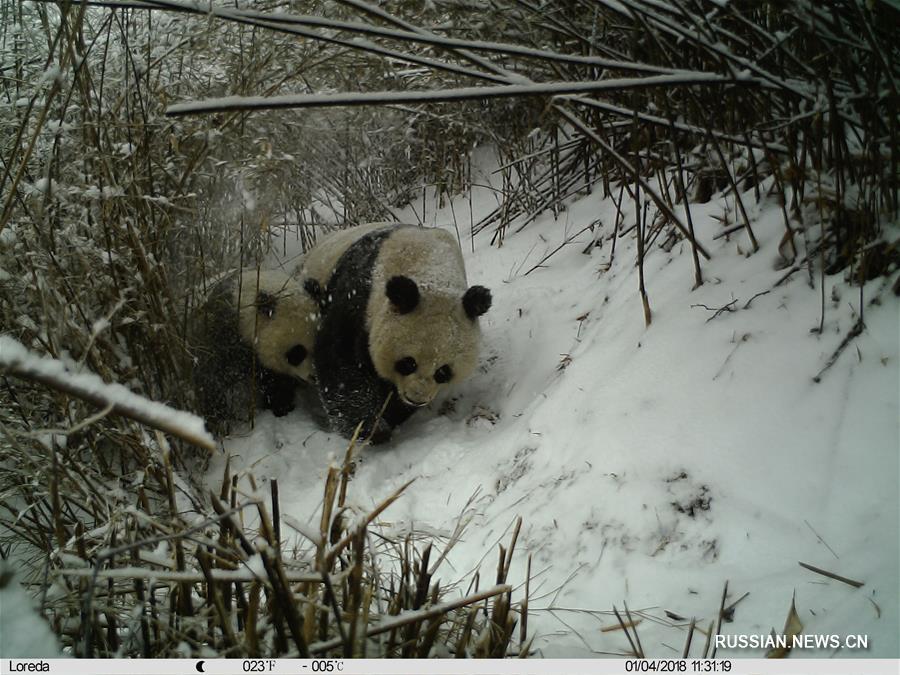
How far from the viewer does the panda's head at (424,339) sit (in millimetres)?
3217

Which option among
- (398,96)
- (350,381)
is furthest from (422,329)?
(398,96)

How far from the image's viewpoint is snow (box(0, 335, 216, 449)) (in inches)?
21.5

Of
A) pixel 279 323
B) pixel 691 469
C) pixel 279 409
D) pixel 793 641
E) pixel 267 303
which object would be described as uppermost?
pixel 267 303

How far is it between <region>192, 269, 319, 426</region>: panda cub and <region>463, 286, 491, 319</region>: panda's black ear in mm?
993

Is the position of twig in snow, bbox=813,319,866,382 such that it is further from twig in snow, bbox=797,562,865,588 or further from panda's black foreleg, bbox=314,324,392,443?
panda's black foreleg, bbox=314,324,392,443

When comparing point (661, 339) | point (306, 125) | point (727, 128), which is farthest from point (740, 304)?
point (306, 125)

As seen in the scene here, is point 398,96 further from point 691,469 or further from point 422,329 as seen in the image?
point 422,329

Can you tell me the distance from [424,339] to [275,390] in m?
1.18

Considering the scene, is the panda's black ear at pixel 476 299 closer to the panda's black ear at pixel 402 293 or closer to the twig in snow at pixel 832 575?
the panda's black ear at pixel 402 293

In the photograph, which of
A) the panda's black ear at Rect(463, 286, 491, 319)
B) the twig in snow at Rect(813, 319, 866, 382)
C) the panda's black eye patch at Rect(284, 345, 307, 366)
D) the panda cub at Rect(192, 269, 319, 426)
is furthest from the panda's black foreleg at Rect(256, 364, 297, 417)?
the twig in snow at Rect(813, 319, 866, 382)

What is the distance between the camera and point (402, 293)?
3.12m

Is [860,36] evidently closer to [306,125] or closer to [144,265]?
[144,265]

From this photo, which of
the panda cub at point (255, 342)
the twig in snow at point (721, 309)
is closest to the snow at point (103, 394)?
the twig in snow at point (721, 309)

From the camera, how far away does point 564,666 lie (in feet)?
4.28
